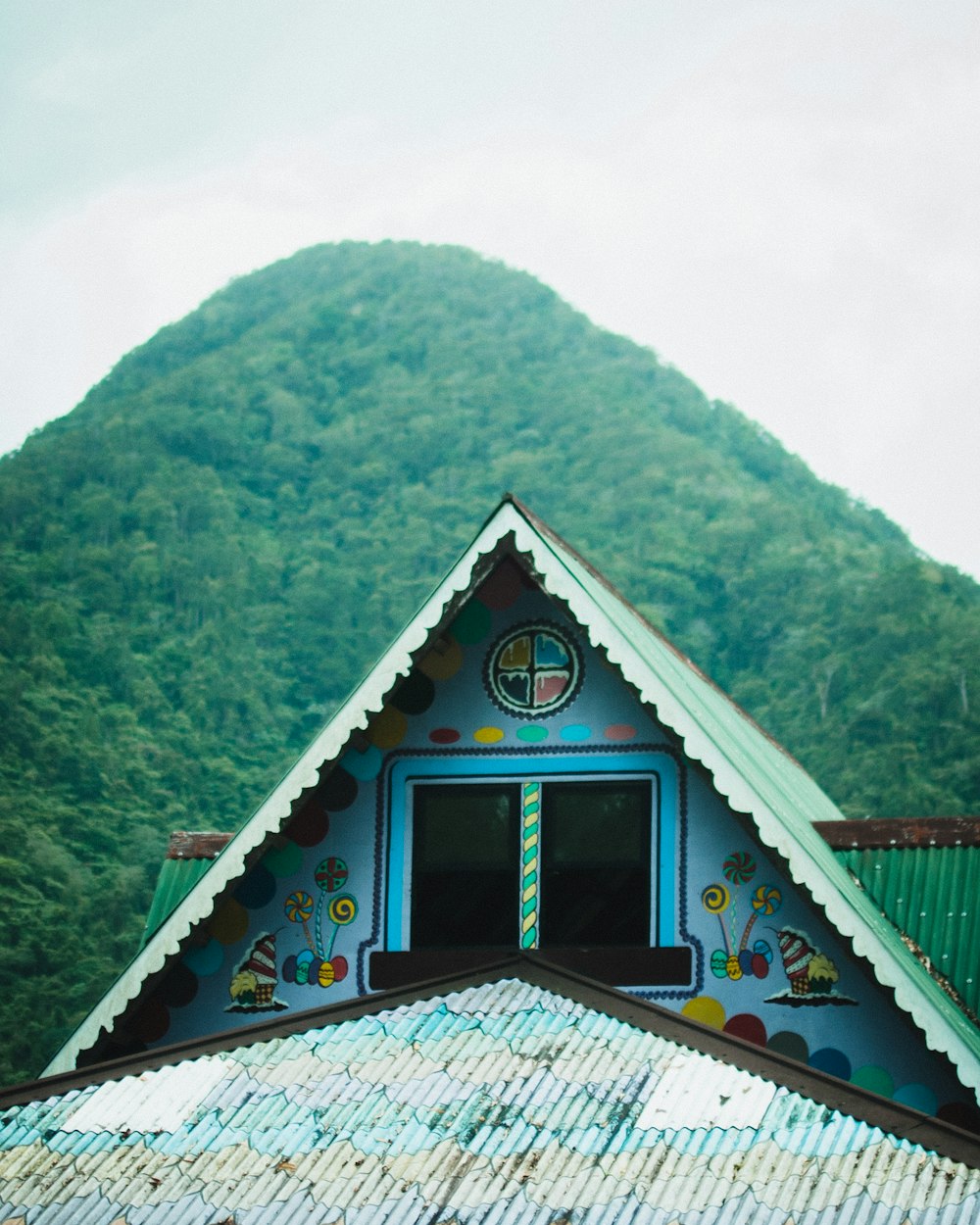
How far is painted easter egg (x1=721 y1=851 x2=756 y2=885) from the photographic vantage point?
565 inches

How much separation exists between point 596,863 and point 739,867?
1.14 metres

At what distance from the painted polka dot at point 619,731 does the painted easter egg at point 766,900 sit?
5.38 feet

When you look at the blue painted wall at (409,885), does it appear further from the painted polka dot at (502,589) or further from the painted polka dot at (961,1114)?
the painted polka dot at (961,1114)

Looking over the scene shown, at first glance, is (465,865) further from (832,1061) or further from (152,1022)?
(832,1061)

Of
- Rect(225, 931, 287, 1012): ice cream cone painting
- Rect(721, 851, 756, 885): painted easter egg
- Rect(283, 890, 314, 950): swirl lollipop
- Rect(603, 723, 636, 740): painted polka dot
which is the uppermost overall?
Rect(603, 723, 636, 740): painted polka dot

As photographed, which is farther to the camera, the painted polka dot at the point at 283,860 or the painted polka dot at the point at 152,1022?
the painted polka dot at the point at 283,860

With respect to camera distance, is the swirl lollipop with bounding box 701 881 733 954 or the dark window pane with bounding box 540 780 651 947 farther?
the dark window pane with bounding box 540 780 651 947

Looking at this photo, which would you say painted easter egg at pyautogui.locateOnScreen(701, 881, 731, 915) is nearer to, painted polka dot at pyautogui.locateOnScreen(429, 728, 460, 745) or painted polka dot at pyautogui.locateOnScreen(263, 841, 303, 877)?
painted polka dot at pyautogui.locateOnScreen(429, 728, 460, 745)

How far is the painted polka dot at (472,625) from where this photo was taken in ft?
50.3

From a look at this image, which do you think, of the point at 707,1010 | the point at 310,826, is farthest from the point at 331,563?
the point at 707,1010

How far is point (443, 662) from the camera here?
604 inches

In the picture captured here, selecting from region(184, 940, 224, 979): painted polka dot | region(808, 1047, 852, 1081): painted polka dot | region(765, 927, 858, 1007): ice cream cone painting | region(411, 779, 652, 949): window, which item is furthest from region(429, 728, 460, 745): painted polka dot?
region(808, 1047, 852, 1081): painted polka dot

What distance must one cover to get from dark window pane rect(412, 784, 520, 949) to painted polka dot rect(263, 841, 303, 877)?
95 centimetres

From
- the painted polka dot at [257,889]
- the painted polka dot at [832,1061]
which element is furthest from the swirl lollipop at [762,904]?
the painted polka dot at [257,889]
